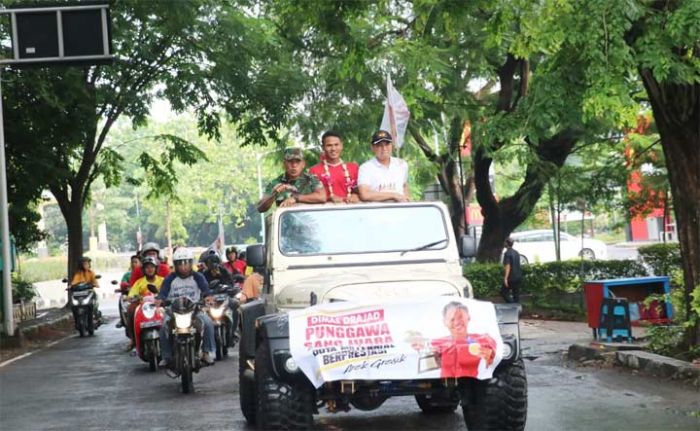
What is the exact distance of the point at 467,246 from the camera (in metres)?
10.4

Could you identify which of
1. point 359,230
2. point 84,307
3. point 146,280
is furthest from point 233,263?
point 359,230

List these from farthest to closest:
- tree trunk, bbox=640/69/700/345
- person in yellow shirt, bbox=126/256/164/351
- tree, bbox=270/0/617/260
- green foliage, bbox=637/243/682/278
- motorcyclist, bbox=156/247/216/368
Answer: green foliage, bbox=637/243/682/278 → person in yellow shirt, bbox=126/256/164/351 → tree, bbox=270/0/617/260 → motorcyclist, bbox=156/247/216/368 → tree trunk, bbox=640/69/700/345

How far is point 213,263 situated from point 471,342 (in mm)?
12648

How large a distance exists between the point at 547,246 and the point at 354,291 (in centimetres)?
4499

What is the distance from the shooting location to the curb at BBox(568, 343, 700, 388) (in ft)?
42.4

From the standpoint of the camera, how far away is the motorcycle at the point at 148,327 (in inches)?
639

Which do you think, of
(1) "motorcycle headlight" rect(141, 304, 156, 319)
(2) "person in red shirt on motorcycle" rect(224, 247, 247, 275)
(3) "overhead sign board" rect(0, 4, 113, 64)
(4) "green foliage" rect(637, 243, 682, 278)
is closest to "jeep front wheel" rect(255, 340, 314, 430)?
(1) "motorcycle headlight" rect(141, 304, 156, 319)

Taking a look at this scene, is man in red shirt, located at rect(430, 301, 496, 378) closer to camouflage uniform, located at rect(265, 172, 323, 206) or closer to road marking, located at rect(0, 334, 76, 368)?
camouflage uniform, located at rect(265, 172, 323, 206)

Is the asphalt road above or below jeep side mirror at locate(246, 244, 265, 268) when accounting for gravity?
below

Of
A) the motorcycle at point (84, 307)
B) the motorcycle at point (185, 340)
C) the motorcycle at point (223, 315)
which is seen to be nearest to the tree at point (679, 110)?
the motorcycle at point (185, 340)

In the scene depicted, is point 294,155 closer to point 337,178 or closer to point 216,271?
point 337,178

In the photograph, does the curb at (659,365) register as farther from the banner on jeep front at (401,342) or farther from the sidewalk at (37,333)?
the sidewalk at (37,333)

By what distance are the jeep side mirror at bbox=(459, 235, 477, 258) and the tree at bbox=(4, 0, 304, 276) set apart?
16.2 metres

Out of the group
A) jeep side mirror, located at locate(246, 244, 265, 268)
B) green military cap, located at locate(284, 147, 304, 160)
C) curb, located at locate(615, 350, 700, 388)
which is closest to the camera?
jeep side mirror, located at locate(246, 244, 265, 268)
